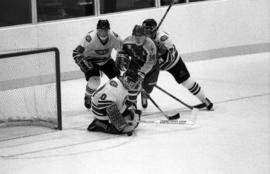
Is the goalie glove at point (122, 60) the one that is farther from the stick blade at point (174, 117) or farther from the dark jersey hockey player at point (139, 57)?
the stick blade at point (174, 117)

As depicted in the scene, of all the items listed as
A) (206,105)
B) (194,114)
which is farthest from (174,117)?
(206,105)

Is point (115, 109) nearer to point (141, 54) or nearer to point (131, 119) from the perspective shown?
point (131, 119)

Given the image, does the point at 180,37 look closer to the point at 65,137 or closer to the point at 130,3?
the point at 130,3

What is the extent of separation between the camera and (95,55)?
715 cm

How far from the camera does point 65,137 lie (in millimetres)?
6414

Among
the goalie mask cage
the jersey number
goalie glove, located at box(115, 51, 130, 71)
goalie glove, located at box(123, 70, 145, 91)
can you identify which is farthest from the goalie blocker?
goalie glove, located at box(115, 51, 130, 71)

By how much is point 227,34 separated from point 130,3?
1.36m

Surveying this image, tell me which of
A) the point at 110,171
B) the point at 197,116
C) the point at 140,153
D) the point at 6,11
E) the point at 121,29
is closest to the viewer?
the point at 110,171

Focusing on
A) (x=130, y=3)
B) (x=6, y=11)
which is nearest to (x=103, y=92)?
(x=6, y=11)

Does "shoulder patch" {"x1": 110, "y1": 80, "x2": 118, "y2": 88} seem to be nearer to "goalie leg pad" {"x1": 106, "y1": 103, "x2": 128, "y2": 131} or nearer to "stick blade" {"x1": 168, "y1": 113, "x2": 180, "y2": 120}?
"goalie leg pad" {"x1": 106, "y1": 103, "x2": 128, "y2": 131}

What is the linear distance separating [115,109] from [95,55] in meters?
1.06

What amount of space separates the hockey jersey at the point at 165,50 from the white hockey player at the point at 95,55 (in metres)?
0.36

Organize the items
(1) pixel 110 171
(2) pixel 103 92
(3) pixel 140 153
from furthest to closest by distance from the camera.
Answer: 1. (2) pixel 103 92
2. (3) pixel 140 153
3. (1) pixel 110 171

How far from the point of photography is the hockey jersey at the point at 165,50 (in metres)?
7.05
